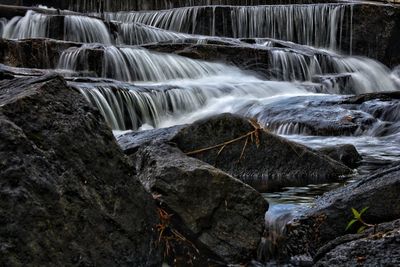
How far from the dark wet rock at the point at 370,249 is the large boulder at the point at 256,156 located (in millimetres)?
2156

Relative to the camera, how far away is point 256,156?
505 centimetres

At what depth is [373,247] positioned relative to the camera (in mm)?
2363

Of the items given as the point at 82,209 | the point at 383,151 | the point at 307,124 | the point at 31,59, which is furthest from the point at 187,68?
the point at 82,209

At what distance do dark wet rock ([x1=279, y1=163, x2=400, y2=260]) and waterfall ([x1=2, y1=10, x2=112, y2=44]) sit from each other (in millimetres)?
11475

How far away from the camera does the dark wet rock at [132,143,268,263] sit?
317 centimetres

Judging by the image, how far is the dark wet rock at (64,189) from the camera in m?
2.16

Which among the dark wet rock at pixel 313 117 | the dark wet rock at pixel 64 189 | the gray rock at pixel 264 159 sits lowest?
the dark wet rock at pixel 313 117

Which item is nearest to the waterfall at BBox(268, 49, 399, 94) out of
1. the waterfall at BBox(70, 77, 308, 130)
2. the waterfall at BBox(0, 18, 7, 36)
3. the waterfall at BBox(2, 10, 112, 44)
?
the waterfall at BBox(70, 77, 308, 130)

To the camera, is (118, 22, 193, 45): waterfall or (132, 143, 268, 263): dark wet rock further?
(118, 22, 193, 45): waterfall

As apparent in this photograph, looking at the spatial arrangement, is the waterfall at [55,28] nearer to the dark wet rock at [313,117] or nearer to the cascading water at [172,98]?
the cascading water at [172,98]

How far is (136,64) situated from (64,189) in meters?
9.32

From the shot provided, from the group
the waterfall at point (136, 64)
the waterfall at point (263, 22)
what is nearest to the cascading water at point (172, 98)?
the waterfall at point (136, 64)

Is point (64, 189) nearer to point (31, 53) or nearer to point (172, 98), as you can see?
point (172, 98)

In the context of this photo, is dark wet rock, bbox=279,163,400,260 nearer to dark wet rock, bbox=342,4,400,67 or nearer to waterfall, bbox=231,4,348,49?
dark wet rock, bbox=342,4,400,67
